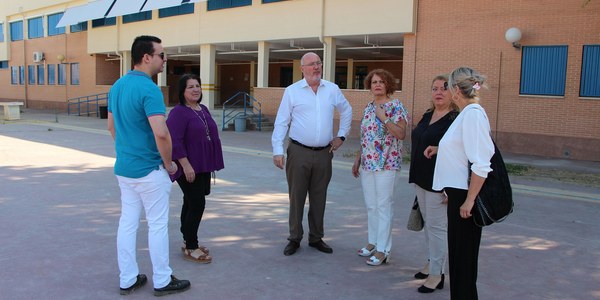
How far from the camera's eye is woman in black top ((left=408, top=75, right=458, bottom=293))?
159 inches

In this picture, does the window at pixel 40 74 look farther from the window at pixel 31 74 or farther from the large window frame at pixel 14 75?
the large window frame at pixel 14 75

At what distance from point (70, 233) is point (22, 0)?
36451mm

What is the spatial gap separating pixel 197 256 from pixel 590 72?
12281 millimetres

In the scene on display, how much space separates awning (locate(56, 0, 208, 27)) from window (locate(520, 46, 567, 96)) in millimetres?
13517

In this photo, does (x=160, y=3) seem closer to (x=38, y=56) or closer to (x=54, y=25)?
(x=54, y=25)

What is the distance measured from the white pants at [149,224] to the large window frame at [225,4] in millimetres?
18566

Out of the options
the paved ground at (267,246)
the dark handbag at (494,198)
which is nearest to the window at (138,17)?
the paved ground at (267,246)

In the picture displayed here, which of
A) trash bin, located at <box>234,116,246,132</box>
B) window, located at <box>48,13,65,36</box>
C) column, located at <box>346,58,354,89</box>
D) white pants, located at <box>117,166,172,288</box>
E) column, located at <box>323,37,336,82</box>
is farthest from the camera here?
window, located at <box>48,13,65,36</box>

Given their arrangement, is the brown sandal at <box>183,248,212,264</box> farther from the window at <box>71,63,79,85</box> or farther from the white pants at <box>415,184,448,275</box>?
the window at <box>71,63,79,85</box>

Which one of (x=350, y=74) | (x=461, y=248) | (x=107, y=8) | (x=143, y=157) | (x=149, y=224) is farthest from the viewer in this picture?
(x=350, y=74)

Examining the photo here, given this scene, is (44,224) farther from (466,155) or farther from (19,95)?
(19,95)

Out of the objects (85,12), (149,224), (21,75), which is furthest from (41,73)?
(149,224)

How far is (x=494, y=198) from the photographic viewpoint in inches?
124

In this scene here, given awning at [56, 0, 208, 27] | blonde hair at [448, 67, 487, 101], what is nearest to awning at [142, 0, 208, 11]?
awning at [56, 0, 208, 27]
